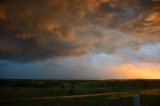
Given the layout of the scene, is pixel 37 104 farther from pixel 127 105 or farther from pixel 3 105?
pixel 127 105

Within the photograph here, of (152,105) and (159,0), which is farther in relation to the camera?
(152,105)

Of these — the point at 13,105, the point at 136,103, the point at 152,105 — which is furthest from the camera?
the point at 13,105

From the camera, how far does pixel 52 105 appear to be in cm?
3038

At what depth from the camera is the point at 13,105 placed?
102 ft

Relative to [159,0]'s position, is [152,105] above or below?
below

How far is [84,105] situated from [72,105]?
1.53 m

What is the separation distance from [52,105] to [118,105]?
7992mm

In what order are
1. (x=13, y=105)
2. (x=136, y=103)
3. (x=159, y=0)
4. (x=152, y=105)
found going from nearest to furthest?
1. (x=136, y=103)
2. (x=159, y=0)
3. (x=152, y=105)
4. (x=13, y=105)

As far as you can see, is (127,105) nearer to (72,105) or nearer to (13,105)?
(72,105)

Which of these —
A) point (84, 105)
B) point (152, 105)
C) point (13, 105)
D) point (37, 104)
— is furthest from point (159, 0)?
point (13, 105)

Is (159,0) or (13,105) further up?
(159,0)

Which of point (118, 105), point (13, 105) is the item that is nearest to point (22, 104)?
point (13, 105)

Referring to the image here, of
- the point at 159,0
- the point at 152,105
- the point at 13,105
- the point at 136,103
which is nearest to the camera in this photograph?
the point at 136,103

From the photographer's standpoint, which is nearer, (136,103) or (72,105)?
(136,103)
